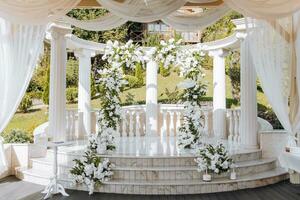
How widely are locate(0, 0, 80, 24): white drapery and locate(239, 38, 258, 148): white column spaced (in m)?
3.92

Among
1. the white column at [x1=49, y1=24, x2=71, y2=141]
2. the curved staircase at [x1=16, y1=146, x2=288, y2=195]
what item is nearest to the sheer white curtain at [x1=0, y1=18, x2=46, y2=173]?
the curved staircase at [x1=16, y1=146, x2=288, y2=195]

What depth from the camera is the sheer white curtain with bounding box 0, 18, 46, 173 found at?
426 centimetres

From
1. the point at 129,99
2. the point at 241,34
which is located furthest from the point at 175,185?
the point at 129,99

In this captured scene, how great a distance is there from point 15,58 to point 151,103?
15.9 ft

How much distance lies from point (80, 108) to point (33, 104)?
16.7 ft

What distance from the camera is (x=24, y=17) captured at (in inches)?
156

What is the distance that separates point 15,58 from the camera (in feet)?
14.0

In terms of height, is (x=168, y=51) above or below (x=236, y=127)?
above

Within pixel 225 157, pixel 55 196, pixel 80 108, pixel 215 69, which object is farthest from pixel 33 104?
pixel 225 157

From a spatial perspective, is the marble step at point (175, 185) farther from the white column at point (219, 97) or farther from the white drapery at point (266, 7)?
the white column at point (219, 97)

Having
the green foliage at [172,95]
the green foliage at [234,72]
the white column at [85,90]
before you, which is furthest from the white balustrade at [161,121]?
the green foliage at [234,72]

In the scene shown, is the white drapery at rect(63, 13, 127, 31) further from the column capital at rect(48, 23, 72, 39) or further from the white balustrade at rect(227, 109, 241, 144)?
the white balustrade at rect(227, 109, 241, 144)

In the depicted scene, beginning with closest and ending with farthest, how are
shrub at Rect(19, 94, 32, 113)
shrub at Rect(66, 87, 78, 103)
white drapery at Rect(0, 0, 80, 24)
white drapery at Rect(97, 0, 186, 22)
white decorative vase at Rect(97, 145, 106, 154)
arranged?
white drapery at Rect(0, 0, 80, 24) < white drapery at Rect(97, 0, 186, 22) < white decorative vase at Rect(97, 145, 106, 154) < shrub at Rect(19, 94, 32, 113) < shrub at Rect(66, 87, 78, 103)

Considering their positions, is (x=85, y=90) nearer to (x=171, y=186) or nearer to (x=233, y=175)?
(x=171, y=186)
